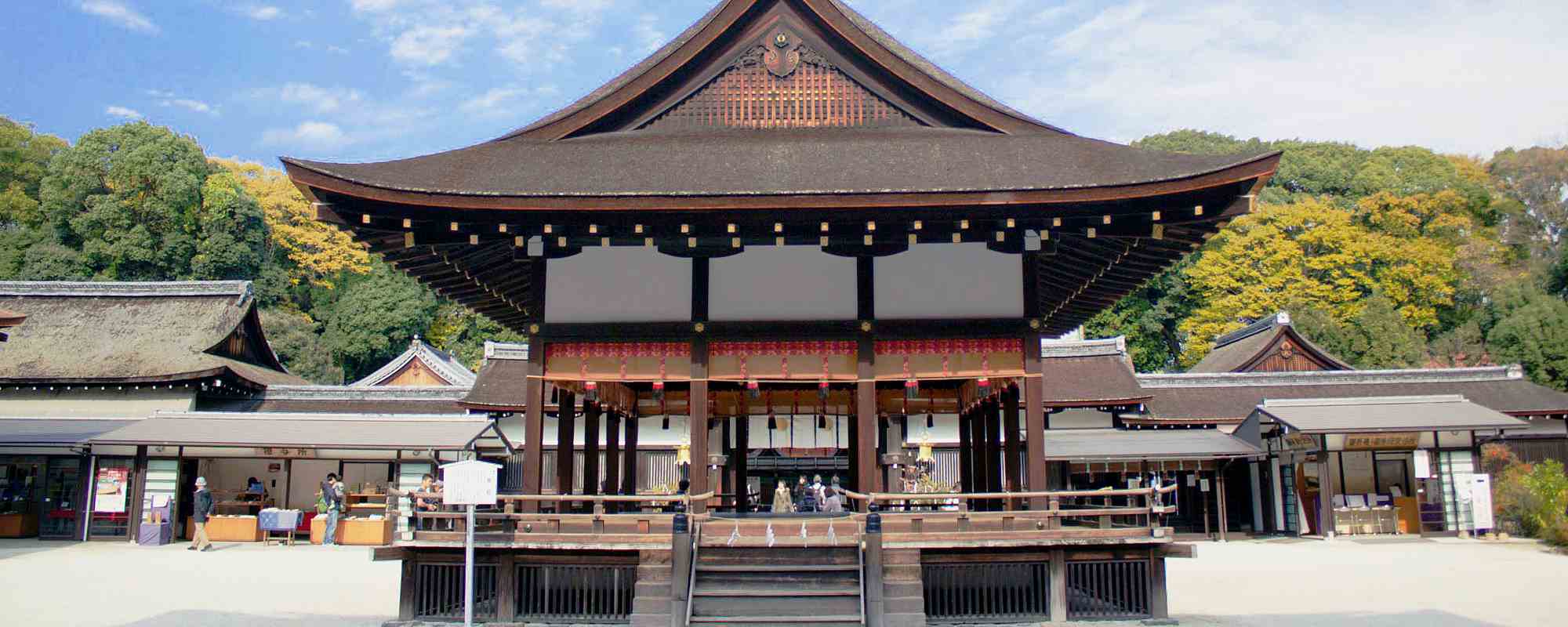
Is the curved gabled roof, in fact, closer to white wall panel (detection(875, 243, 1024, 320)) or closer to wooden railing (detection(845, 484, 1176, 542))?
white wall panel (detection(875, 243, 1024, 320))

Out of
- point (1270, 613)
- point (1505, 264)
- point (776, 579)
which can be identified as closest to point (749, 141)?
point (776, 579)

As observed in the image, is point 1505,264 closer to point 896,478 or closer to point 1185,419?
point 1185,419

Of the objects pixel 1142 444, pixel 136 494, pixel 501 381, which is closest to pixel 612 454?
pixel 501 381

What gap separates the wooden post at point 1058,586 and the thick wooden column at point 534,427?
6362mm

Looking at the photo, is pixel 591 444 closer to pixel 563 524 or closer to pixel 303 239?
pixel 563 524

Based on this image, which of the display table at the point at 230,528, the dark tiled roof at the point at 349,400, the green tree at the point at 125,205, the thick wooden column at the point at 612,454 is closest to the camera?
the thick wooden column at the point at 612,454

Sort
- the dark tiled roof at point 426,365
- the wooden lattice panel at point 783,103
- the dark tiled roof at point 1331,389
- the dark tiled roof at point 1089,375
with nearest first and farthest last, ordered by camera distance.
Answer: the wooden lattice panel at point 783,103
the dark tiled roof at point 1089,375
the dark tiled roof at point 1331,389
the dark tiled roof at point 426,365

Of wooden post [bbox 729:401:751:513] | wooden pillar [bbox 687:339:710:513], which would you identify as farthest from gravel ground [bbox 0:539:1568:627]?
wooden post [bbox 729:401:751:513]

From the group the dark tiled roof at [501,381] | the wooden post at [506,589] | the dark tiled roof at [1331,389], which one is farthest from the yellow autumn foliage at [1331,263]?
the wooden post at [506,589]

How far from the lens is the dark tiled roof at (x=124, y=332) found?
2998 cm

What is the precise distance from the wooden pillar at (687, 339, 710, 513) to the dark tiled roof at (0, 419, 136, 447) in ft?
71.6

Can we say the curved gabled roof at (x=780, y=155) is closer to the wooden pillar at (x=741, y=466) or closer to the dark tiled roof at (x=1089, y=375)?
the wooden pillar at (x=741, y=466)

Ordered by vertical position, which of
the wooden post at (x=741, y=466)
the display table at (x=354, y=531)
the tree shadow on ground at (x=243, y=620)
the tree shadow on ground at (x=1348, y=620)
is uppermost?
the wooden post at (x=741, y=466)

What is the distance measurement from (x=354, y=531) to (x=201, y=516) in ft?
13.9
